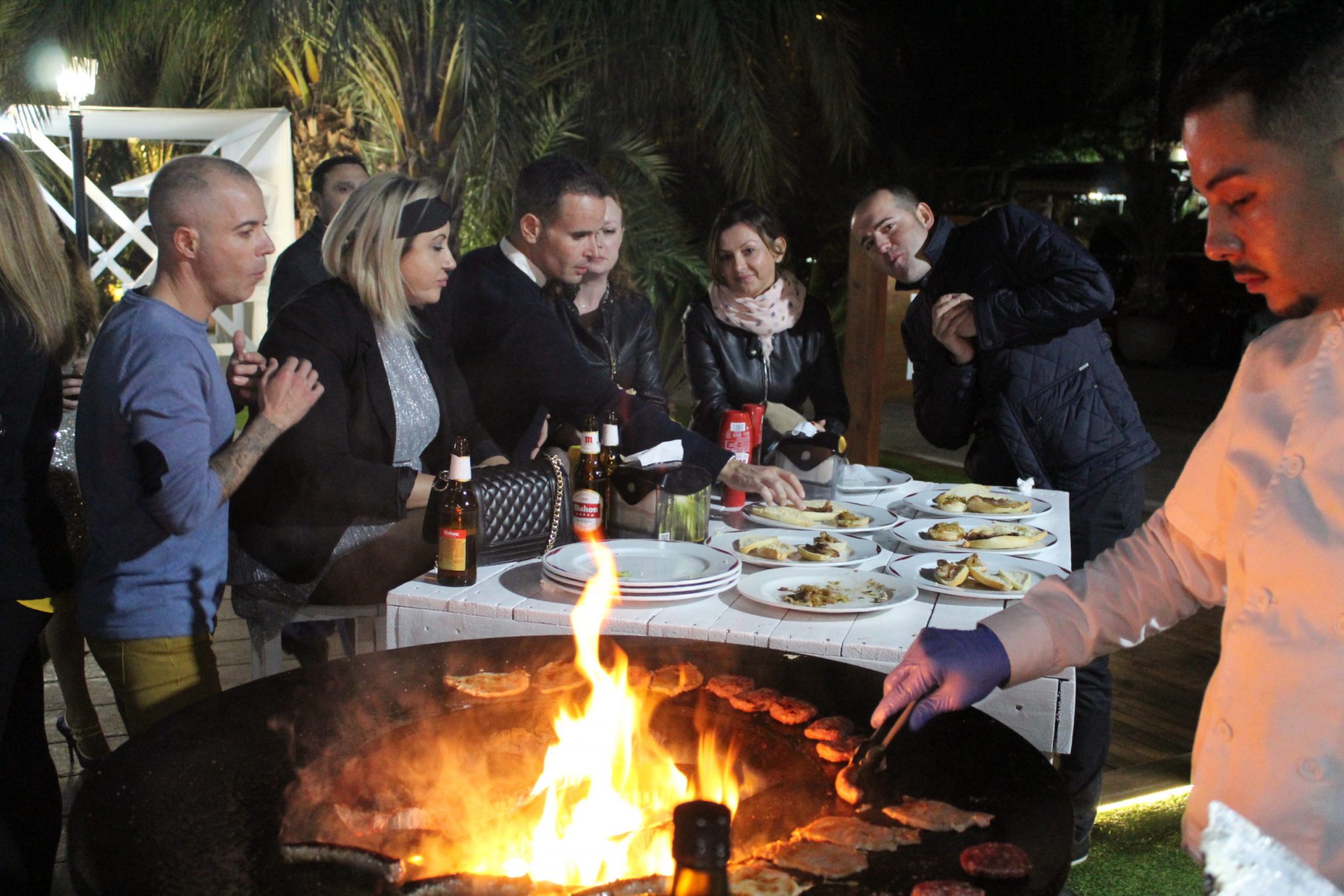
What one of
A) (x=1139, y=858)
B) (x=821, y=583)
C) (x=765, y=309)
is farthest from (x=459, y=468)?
(x=765, y=309)

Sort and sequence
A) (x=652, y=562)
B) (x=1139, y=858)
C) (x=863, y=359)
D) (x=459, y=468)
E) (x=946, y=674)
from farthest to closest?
1. (x=863, y=359)
2. (x=1139, y=858)
3. (x=652, y=562)
4. (x=459, y=468)
5. (x=946, y=674)

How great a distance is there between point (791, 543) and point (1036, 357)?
1280mm

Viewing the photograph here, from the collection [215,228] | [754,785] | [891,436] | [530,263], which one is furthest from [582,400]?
[891,436]

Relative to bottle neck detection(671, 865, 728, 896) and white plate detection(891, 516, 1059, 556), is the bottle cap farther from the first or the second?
white plate detection(891, 516, 1059, 556)

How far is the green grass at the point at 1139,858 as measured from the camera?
3111 mm

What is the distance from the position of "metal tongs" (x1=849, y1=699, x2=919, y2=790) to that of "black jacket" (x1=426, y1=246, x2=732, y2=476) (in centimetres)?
176

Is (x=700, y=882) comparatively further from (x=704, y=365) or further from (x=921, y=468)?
(x=921, y=468)

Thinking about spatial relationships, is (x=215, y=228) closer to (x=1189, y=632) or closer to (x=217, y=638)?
(x=217, y=638)

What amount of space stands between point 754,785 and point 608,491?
4.07 feet

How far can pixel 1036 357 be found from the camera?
3656 millimetres

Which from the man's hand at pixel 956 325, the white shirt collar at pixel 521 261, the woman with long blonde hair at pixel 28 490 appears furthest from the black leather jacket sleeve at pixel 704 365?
the woman with long blonde hair at pixel 28 490

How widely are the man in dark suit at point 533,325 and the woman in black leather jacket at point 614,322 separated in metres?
0.53

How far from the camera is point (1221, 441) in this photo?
1.58 metres

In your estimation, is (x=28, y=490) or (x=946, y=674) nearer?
(x=946, y=674)
